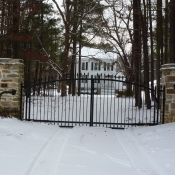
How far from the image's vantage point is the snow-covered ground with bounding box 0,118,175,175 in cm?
468

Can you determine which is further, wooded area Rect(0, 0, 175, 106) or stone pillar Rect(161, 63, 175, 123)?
wooded area Rect(0, 0, 175, 106)

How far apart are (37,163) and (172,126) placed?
464 cm

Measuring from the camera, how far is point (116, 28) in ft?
64.1

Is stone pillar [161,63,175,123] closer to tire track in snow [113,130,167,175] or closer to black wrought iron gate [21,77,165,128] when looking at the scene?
black wrought iron gate [21,77,165,128]

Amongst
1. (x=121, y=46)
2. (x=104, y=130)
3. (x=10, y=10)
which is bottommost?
(x=104, y=130)

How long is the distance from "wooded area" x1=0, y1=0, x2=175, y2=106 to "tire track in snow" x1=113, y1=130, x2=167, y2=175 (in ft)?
22.7

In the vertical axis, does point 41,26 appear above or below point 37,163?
above

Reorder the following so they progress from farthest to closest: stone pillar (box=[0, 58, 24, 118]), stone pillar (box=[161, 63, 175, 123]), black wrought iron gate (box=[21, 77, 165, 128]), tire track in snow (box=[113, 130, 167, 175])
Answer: black wrought iron gate (box=[21, 77, 165, 128]), stone pillar (box=[0, 58, 24, 118]), stone pillar (box=[161, 63, 175, 123]), tire track in snow (box=[113, 130, 167, 175])

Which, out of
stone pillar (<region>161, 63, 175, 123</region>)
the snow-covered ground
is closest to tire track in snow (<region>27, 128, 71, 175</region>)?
the snow-covered ground

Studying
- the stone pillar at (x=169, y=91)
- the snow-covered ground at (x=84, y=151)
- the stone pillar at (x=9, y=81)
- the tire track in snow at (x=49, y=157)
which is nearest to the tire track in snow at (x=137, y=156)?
the snow-covered ground at (x=84, y=151)

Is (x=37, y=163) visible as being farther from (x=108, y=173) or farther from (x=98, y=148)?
(x=98, y=148)

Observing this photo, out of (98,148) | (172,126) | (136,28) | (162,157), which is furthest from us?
(136,28)

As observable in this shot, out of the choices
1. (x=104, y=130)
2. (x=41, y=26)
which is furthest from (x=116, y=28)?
(x=104, y=130)

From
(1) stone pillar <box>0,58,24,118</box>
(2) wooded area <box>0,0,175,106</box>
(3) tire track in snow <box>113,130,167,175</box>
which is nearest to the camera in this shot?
(3) tire track in snow <box>113,130,167,175</box>
